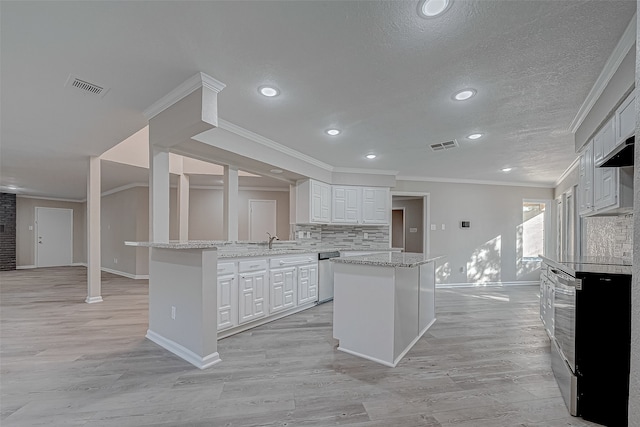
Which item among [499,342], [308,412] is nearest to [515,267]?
[499,342]

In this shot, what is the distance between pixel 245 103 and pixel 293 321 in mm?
2700

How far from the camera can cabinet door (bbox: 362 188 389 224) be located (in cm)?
582

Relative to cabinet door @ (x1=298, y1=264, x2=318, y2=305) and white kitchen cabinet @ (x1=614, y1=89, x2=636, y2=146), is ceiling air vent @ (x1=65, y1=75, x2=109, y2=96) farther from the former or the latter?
white kitchen cabinet @ (x1=614, y1=89, x2=636, y2=146)

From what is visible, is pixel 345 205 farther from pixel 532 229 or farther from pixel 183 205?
pixel 532 229

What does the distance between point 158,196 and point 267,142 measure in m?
1.54

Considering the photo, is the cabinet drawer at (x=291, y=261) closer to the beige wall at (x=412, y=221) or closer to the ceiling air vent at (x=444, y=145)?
the ceiling air vent at (x=444, y=145)

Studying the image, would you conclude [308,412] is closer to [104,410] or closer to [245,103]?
[104,410]

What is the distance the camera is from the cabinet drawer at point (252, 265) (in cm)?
334

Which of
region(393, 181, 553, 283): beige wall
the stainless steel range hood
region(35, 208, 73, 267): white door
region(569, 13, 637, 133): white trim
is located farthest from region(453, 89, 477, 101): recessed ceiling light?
region(35, 208, 73, 267): white door

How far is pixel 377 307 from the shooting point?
8.77ft

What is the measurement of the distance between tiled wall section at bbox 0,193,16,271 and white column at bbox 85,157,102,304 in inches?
248

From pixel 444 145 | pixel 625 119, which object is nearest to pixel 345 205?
pixel 444 145

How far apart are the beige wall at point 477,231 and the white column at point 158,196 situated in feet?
15.2

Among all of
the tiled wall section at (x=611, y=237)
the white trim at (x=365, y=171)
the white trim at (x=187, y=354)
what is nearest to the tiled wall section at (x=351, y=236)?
the white trim at (x=365, y=171)
